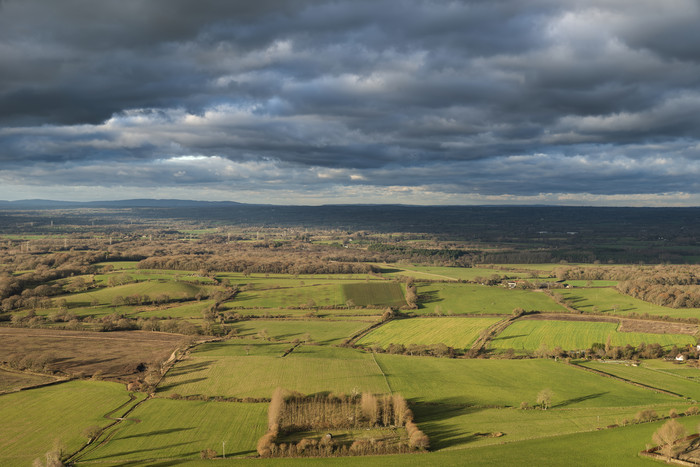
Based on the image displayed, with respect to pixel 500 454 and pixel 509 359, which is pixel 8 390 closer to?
pixel 500 454

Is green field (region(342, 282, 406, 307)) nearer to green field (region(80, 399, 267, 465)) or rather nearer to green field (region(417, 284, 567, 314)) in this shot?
green field (region(417, 284, 567, 314))

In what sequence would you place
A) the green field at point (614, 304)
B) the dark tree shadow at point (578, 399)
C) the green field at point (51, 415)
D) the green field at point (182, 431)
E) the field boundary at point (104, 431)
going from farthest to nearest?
the green field at point (614, 304), the dark tree shadow at point (578, 399), the green field at point (51, 415), the green field at point (182, 431), the field boundary at point (104, 431)

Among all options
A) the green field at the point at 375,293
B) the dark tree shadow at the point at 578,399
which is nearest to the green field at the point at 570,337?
the dark tree shadow at the point at 578,399

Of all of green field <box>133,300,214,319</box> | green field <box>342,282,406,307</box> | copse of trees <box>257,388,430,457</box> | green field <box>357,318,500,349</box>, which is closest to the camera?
copse of trees <box>257,388,430,457</box>

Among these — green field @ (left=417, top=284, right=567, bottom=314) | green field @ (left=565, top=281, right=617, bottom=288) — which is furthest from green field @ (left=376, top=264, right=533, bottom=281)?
green field @ (left=417, top=284, right=567, bottom=314)

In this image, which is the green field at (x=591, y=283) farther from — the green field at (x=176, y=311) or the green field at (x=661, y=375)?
the green field at (x=176, y=311)

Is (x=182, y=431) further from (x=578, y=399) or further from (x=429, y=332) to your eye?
(x=429, y=332)

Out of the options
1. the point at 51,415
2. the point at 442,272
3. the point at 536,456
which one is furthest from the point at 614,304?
the point at 51,415

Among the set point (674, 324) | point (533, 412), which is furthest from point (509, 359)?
point (674, 324)
